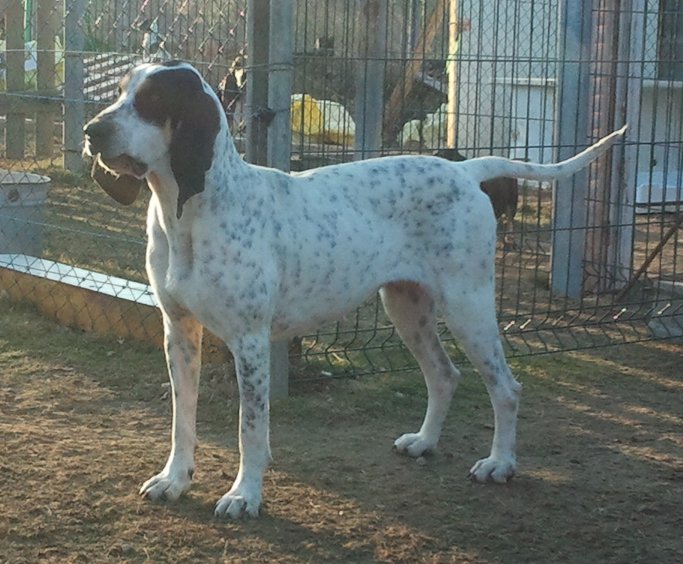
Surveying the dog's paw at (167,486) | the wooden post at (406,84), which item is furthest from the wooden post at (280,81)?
the wooden post at (406,84)

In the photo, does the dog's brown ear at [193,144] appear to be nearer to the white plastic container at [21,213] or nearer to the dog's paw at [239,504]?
the dog's paw at [239,504]

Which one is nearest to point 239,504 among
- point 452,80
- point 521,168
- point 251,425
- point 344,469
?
point 251,425

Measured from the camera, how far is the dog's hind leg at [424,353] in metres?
4.79

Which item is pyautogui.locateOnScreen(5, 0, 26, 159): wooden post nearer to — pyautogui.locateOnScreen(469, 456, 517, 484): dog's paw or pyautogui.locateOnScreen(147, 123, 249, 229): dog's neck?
pyautogui.locateOnScreen(147, 123, 249, 229): dog's neck

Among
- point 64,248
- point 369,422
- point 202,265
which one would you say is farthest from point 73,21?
point 202,265

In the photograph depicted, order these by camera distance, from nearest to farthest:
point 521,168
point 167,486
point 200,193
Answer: point 200,193 → point 167,486 → point 521,168

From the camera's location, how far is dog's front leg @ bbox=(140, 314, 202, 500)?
4.20 metres

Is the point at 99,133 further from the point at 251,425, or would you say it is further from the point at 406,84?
the point at 406,84

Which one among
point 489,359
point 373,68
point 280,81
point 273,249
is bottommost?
point 489,359

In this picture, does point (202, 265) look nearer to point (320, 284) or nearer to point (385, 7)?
point (320, 284)

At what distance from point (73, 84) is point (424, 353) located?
6902 mm

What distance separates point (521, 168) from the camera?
4.71m

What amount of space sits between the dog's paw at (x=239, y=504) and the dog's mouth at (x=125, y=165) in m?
1.10

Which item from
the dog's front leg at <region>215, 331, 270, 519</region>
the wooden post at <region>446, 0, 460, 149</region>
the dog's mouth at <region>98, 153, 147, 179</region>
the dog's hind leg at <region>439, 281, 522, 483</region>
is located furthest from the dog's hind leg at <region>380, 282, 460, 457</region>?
the wooden post at <region>446, 0, 460, 149</region>
